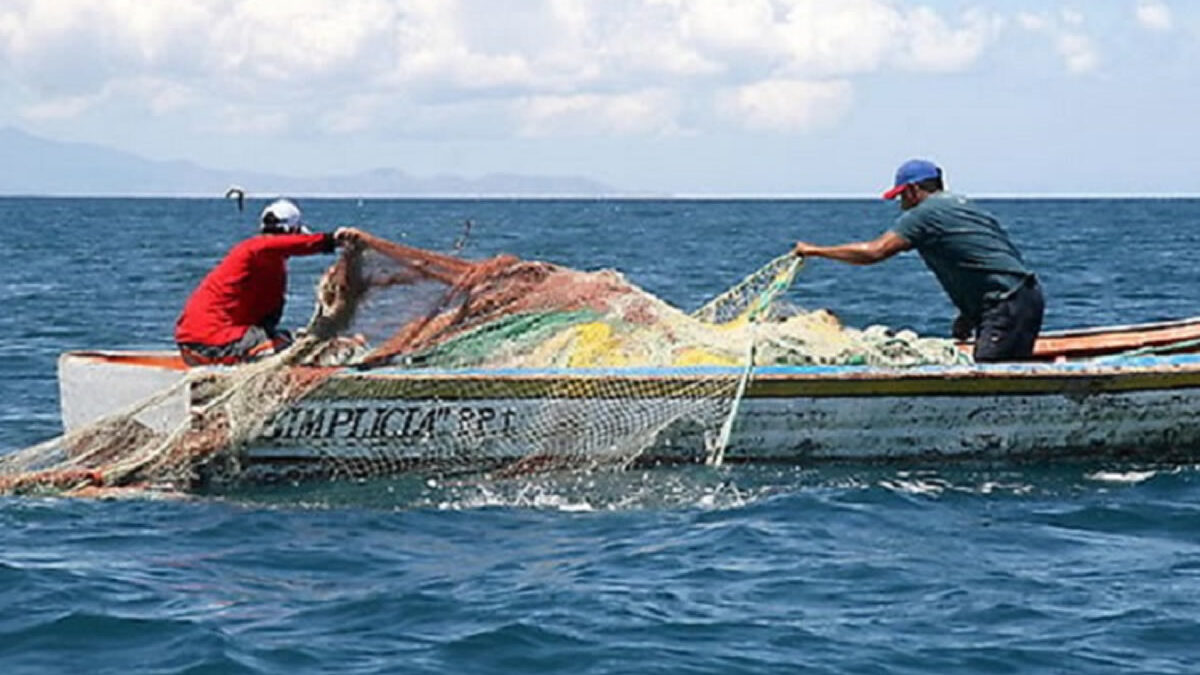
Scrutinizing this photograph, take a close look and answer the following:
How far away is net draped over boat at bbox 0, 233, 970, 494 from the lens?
34.4 ft

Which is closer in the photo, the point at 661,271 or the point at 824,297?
the point at 824,297

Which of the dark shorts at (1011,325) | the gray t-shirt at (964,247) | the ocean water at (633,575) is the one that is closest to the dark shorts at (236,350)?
the ocean water at (633,575)

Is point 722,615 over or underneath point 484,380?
underneath

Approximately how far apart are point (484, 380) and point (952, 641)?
385 cm

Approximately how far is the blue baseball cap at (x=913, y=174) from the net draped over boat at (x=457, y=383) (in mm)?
870

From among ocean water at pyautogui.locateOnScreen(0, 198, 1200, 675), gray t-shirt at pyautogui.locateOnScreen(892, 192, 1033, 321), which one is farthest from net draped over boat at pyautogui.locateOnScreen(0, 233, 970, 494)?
gray t-shirt at pyautogui.locateOnScreen(892, 192, 1033, 321)

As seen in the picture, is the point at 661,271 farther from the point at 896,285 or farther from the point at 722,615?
the point at 722,615

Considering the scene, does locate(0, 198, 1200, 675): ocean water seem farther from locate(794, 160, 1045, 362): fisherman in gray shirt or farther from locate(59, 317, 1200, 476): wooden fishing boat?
locate(794, 160, 1045, 362): fisherman in gray shirt

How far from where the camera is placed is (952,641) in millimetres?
7379

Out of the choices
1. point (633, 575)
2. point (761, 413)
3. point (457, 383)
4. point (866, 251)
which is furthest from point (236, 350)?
point (866, 251)

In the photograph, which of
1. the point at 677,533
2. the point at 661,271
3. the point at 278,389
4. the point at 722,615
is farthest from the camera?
the point at 661,271

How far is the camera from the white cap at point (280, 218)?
11141mm

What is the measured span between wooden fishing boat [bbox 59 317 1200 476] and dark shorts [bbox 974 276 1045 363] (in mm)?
393

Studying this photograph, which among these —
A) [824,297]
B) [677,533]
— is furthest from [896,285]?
[677,533]
